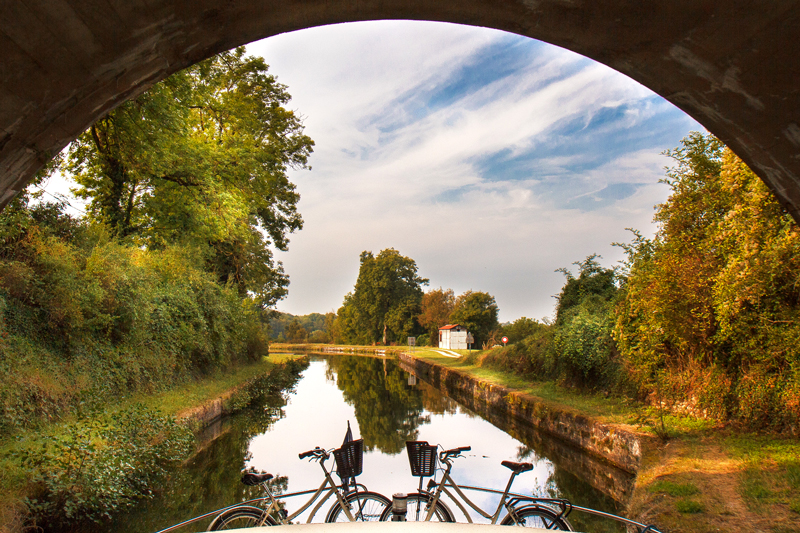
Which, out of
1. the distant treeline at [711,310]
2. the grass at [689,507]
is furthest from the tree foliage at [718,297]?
the grass at [689,507]

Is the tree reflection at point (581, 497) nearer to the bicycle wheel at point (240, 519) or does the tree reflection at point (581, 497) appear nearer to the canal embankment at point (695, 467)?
the canal embankment at point (695, 467)

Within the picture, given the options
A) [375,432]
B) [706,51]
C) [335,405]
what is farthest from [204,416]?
[706,51]

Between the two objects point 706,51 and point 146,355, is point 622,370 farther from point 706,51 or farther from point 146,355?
point 146,355

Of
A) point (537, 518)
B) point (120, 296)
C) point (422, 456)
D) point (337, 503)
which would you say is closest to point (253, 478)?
point (337, 503)

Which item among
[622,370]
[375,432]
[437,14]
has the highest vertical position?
[437,14]

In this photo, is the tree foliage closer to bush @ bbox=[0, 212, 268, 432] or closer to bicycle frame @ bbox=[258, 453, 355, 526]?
bicycle frame @ bbox=[258, 453, 355, 526]

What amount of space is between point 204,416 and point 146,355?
6.08ft

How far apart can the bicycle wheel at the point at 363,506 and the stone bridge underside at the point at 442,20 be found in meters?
3.44

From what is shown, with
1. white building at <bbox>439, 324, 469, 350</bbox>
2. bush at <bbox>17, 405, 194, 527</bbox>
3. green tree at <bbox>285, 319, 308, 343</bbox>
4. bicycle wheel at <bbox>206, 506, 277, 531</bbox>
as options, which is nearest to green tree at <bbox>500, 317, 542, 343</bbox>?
white building at <bbox>439, 324, 469, 350</bbox>

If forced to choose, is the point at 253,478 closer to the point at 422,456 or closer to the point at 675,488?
the point at 422,456

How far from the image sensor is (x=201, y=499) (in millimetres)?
6223

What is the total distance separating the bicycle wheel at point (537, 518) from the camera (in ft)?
12.5

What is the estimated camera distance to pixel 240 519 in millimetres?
3809

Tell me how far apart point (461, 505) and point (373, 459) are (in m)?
5.61
